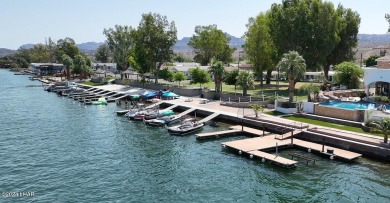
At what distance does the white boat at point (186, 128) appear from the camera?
1929 inches

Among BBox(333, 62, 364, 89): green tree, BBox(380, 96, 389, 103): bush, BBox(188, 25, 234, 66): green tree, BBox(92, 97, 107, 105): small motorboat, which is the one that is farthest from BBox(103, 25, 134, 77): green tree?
BBox(380, 96, 389, 103): bush

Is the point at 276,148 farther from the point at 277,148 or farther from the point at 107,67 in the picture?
the point at 107,67

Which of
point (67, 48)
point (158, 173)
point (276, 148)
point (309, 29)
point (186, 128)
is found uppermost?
point (67, 48)

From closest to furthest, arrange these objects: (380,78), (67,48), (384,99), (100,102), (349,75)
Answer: (384,99)
(380,78)
(349,75)
(100,102)
(67,48)

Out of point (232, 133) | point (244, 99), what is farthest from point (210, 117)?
point (244, 99)

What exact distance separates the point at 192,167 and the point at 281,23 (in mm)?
52456

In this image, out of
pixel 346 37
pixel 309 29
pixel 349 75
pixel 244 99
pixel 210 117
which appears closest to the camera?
pixel 210 117

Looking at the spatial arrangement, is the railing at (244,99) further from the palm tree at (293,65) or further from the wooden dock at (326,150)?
the wooden dock at (326,150)

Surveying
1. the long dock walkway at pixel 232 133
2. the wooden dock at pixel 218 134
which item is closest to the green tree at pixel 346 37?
the long dock walkway at pixel 232 133

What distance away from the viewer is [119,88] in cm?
9744

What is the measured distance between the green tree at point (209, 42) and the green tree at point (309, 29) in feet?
172

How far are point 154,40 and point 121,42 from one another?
34.7 m

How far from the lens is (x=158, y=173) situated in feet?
113

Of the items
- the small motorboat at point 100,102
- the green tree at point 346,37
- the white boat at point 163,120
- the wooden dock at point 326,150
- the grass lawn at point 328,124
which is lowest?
the wooden dock at point 326,150
